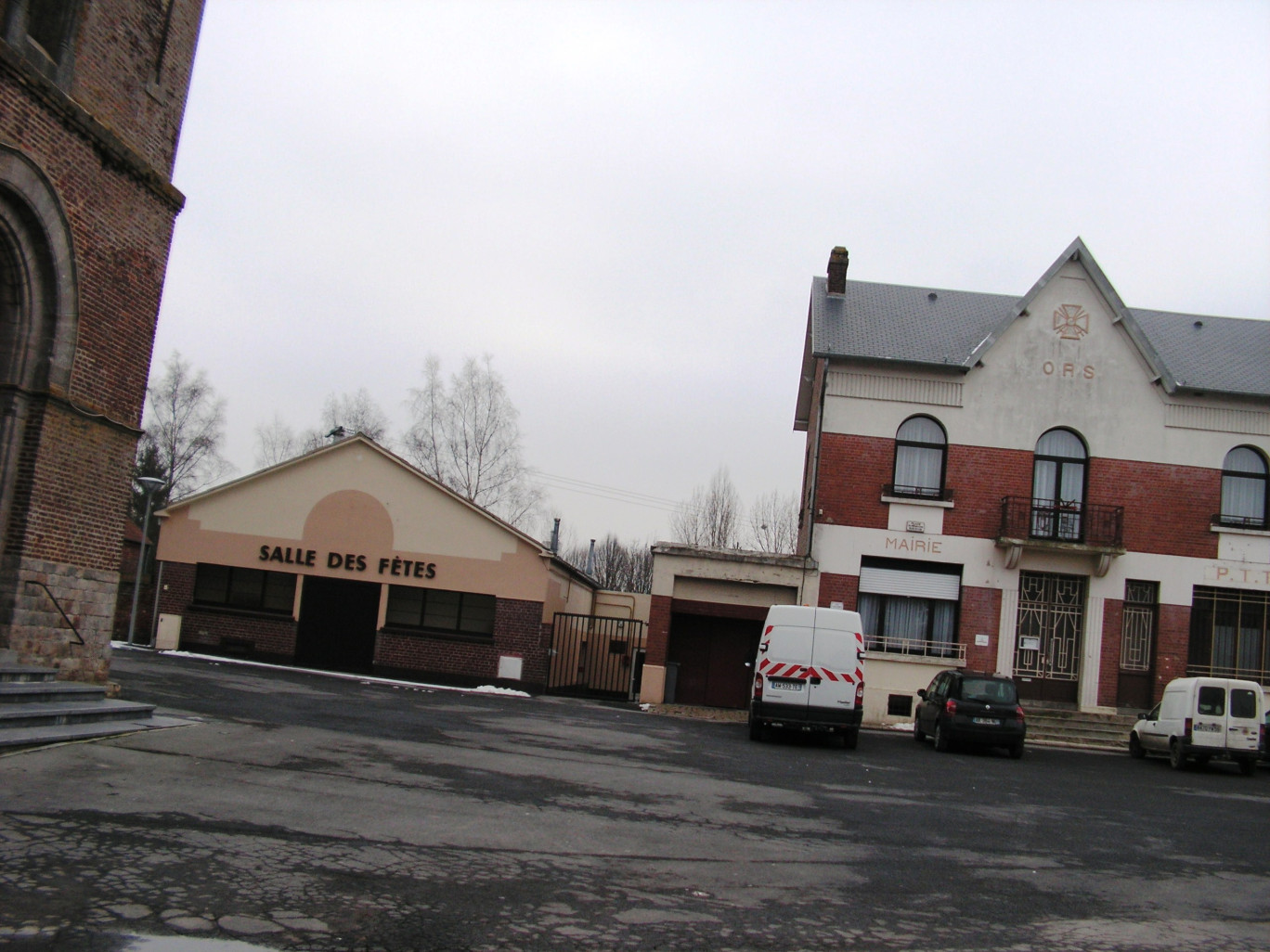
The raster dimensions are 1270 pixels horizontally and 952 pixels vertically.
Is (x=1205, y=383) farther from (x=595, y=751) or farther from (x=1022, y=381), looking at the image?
(x=595, y=751)

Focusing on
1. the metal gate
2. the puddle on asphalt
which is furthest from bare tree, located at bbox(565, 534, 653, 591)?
the puddle on asphalt

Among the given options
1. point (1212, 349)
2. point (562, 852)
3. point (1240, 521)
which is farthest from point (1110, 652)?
point (562, 852)

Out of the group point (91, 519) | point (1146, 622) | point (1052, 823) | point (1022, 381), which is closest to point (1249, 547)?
point (1146, 622)

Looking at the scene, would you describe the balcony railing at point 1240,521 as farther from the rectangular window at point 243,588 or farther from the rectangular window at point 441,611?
the rectangular window at point 243,588

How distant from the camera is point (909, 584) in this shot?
1041 inches

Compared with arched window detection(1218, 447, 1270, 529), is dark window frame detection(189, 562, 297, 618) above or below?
below

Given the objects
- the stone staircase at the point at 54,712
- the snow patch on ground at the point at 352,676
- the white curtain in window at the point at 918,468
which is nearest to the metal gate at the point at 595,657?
the snow patch on ground at the point at 352,676

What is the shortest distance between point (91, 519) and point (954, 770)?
12.7 metres

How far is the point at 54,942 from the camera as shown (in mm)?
4789

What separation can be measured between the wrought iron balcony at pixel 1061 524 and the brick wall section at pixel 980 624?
1.00m

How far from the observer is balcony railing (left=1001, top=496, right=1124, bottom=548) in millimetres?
26062

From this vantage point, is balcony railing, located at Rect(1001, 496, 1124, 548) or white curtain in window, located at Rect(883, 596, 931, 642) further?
white curtain in window, located at Rect(883, 596, 931, 642)

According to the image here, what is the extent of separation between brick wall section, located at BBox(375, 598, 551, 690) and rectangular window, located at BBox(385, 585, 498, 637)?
1.54 feet

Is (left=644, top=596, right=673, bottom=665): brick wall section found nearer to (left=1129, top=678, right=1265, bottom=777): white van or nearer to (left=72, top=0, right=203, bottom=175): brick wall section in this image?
(left=1129, top=678, right=1265, bottom=777): white van
